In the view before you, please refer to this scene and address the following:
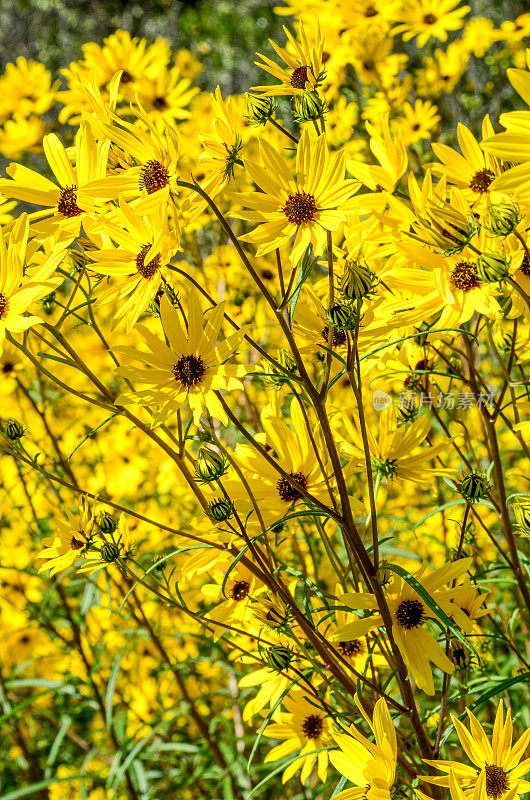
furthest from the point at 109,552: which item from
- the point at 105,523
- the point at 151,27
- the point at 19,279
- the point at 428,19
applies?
the point at 151,27

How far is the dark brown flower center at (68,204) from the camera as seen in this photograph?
3.05 feet

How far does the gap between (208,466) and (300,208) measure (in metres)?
0.31

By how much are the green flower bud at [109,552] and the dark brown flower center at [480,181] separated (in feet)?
2.31

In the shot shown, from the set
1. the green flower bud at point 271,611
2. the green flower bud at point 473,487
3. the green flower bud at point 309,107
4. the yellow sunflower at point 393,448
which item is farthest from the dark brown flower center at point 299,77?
the green flower bud at point 271,611

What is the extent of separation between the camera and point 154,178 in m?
0.83

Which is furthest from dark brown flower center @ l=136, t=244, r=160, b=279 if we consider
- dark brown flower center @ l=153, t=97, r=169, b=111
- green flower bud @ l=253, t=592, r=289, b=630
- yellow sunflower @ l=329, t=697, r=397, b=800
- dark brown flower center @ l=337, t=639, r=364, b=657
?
dark brown flower center @ l=153, t=97, r=169, b=111

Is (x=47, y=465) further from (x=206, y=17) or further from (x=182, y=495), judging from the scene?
(x=206, y=17)

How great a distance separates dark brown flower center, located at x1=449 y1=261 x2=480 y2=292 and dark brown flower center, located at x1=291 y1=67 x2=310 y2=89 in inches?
11.8

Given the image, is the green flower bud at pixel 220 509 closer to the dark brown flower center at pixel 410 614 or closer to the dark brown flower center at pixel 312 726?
the dark brown flower center at pixel 410 614

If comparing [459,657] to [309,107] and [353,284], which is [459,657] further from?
[309,107]

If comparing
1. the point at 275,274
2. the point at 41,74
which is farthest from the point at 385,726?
the point at 41,74

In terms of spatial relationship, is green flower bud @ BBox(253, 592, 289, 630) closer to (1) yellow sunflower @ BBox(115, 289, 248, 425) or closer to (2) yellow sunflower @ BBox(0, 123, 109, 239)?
(1) yellow sunflower @ BBox(115, 289, 248, 425)

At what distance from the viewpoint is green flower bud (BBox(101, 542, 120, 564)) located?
3.14 feet

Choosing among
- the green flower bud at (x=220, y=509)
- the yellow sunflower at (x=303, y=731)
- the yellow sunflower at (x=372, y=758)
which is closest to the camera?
the yellow sunflower at (x=372, y=758)
